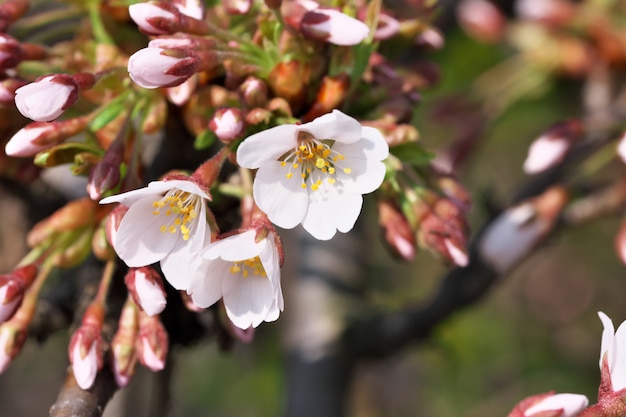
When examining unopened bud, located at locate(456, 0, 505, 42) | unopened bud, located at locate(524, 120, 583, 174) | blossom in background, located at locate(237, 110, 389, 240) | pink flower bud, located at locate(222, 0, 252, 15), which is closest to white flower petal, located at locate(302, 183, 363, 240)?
blossom in background, located at locate(237, 110, 389, 240)

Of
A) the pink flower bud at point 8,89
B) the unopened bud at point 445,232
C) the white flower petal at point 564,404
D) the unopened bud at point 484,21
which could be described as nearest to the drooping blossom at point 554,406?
the white flower petal at point 564,404

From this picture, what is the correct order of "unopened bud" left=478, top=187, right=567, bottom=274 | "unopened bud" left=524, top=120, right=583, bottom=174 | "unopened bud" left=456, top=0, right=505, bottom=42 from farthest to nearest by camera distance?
"unopened bud" left=456, top=0, right=505, bottom=42
"unopened bud" left=478, top=187, right=567, bottom=274
"unopened bud" left=524, top=120, right=583, bottom=174

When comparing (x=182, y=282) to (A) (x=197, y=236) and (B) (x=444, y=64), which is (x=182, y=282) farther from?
(B) (x=444, y=64)

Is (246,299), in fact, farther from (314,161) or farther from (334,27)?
(334,27)

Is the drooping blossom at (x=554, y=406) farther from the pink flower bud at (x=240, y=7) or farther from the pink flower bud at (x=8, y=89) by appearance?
the pink flower bud at (x=8, y=89)

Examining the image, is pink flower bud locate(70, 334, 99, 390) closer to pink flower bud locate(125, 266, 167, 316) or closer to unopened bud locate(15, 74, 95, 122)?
pink flower bud locate(125, 266, 167, 316)

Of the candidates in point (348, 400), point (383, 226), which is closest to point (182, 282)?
point (383, 226)
